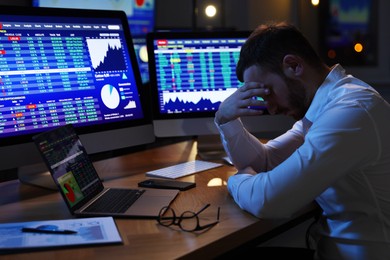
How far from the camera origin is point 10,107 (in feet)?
5.22

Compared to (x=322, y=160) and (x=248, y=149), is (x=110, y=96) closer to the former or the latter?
(x=248, y=149)

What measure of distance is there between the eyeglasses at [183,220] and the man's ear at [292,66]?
41cm

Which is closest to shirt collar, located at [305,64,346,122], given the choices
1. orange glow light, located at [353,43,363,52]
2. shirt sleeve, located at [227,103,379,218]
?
shirt sleeve, located at [227,103,379,218]

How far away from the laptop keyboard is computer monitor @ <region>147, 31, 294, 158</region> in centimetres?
59


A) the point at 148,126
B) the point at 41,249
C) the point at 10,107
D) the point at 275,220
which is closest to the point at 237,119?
the point at 148,126

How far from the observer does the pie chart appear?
1.83m

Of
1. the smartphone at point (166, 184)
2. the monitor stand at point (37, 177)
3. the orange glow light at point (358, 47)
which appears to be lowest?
the smartphone at point (166, 184)

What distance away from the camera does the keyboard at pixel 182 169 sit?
5.94ft

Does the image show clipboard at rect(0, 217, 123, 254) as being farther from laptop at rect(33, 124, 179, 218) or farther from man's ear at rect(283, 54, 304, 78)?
man's ear at rect(283, 54, 304, 78)

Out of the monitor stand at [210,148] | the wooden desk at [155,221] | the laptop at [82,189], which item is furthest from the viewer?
the monitor stand at [210,148]

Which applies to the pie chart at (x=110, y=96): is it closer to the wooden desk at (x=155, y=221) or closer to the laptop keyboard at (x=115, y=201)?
the wooden desk at (x=155, y=221)

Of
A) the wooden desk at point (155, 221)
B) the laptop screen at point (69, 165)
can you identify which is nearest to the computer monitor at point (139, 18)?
the wooden desk at point (155, 221)

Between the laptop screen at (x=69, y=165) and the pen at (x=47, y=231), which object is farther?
the laptop screen at (x=69, y=165)

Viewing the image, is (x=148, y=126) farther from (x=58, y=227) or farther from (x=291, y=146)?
(x=58, y=227)
